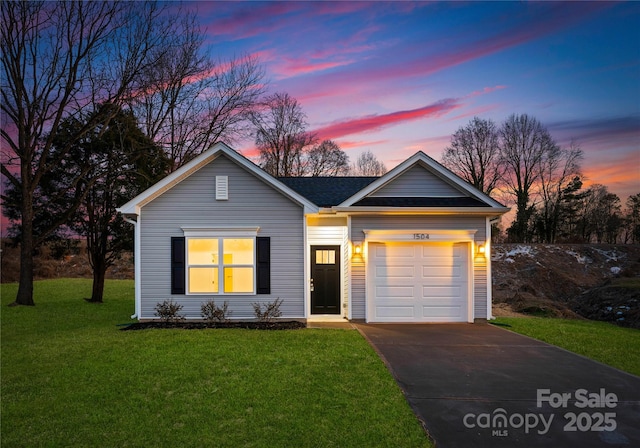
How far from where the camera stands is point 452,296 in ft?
34.4

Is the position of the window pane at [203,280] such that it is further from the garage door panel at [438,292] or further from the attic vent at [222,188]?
the garage door panel at [438,292]

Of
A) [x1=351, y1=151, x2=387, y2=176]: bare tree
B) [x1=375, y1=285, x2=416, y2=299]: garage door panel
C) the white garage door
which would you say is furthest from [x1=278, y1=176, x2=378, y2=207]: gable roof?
[x1=351, y1=151, x2=387, y2=176]: bare tree

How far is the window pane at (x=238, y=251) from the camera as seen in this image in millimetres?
10477

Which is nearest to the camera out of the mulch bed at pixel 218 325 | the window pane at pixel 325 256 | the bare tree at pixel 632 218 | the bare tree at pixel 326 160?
the mulch bed at pixel 218 325

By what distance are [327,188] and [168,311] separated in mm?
6169

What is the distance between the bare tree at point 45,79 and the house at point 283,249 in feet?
23.4

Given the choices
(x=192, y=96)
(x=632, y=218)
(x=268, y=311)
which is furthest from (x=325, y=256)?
(x=632, y=218)

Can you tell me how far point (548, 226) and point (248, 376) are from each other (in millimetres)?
33363

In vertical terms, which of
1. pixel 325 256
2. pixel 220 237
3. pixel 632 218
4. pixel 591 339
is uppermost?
pixel 632 218

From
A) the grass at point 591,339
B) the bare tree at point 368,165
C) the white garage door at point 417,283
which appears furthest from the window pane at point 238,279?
the bare tree at point 368,165

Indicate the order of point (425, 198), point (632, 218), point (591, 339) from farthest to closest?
point (632, 218) < point (425, 198) < point (591, 339)

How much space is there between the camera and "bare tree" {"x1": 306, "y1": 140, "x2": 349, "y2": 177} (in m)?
29.9

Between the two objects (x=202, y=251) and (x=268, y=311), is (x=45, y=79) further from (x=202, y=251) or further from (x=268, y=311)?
(x=268, y=311)

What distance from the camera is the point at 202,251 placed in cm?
1045
